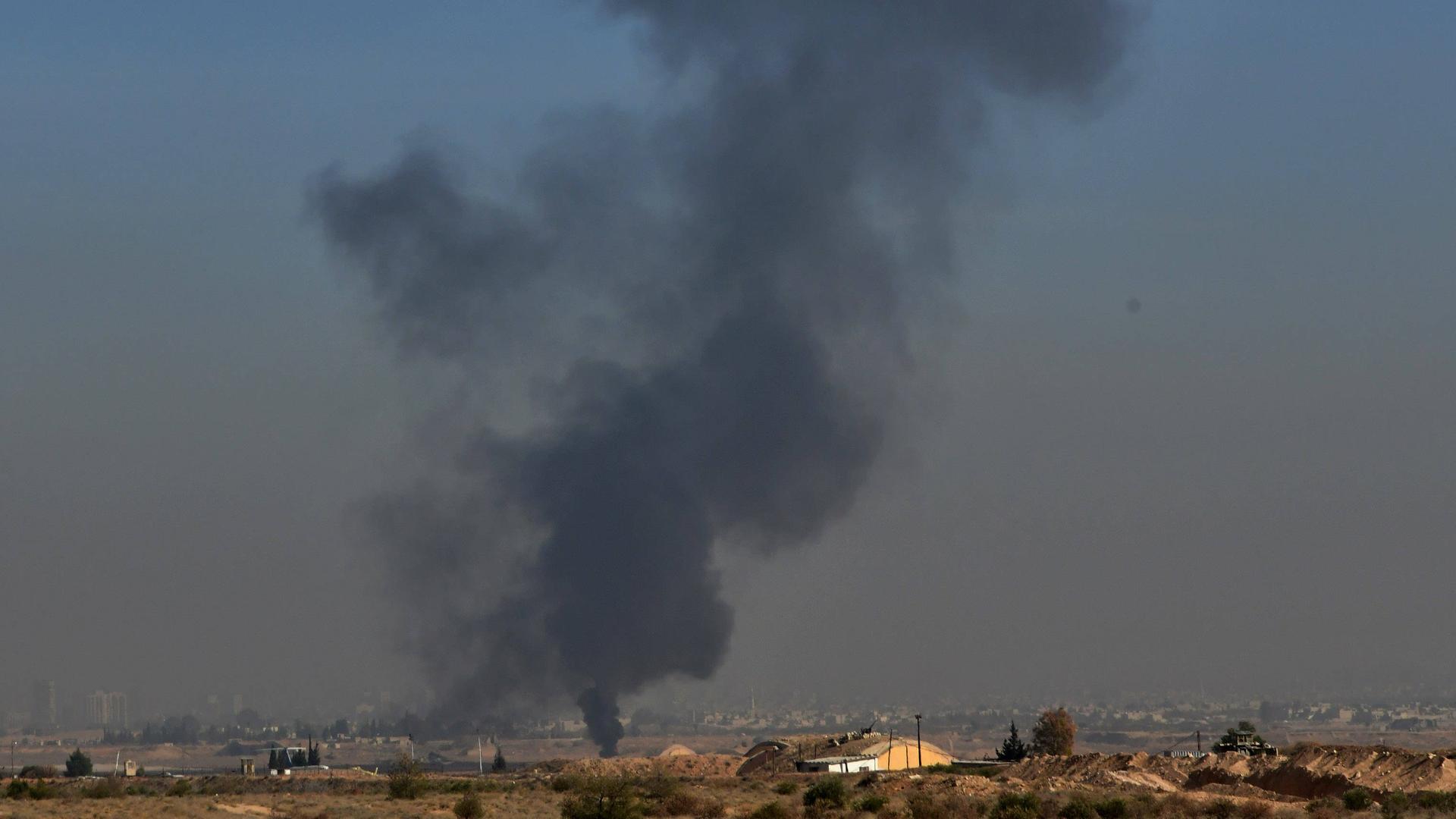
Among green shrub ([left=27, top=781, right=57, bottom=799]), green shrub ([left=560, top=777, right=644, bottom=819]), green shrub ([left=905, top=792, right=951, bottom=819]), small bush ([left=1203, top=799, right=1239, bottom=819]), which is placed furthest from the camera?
green shrub ([left=27, top=781, right=57, bottom=799])

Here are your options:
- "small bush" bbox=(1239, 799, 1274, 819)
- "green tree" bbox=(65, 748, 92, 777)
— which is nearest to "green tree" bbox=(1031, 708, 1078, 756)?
"small bush" bbox=(1239, 799, 1274, 819)

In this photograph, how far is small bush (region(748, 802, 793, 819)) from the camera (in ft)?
165

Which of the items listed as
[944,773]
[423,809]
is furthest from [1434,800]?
[423,809]

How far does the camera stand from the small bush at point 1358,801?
50.8 m

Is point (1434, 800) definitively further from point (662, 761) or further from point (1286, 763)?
point (662, 761)

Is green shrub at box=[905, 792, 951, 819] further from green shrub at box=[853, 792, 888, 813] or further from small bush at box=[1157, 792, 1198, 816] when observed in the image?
small bush at box=[1157, 792, 1198, 816]

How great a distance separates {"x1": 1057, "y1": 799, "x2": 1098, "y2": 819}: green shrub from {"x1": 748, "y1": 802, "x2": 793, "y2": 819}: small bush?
863 cm

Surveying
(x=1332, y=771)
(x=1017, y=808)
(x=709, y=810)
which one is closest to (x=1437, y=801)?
(x=1332, y=771)

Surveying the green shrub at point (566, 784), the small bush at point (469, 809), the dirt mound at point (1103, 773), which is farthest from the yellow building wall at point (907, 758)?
the small bush at point (469, 809)

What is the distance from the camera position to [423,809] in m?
55.3

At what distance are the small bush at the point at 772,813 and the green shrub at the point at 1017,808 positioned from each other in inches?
263

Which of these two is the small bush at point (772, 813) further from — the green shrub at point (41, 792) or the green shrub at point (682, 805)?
the green shrub at point (41, 792)

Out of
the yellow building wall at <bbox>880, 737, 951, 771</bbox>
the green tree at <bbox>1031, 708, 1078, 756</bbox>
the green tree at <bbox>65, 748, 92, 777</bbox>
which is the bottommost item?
the green tree at <bbox>65, 748, 92, 777</bbox>

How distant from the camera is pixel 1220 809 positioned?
157 ft
